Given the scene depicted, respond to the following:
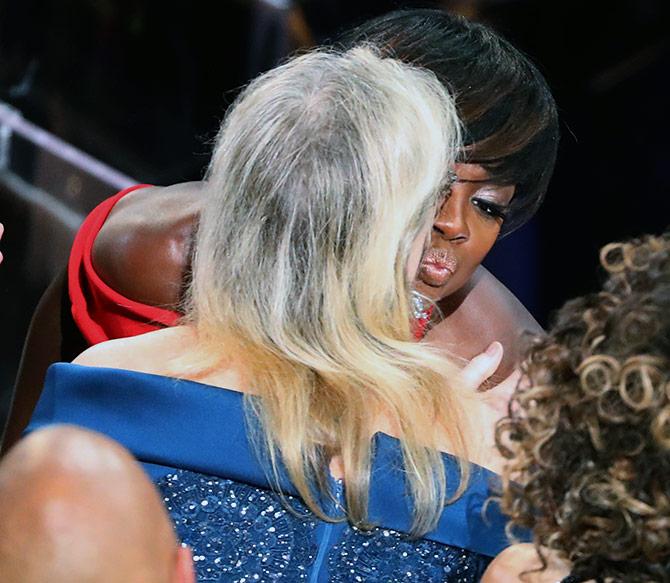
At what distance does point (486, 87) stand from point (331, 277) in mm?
480

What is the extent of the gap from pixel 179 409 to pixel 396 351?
23cm

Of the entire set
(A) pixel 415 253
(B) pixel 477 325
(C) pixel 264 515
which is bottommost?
(B) pixel 477 325

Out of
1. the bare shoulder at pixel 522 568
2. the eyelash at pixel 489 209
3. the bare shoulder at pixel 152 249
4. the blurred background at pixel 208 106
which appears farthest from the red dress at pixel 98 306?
the bare shoulder at pixel 522 568

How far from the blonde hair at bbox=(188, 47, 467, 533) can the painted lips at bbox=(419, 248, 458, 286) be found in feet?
1.05

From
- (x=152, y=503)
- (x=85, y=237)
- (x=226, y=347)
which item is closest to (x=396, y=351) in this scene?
(x=226, y=347)

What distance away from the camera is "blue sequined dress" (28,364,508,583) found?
1324 mm

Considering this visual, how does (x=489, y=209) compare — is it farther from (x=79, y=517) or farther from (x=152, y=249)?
(x=79, y=517)

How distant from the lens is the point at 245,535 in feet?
4.36

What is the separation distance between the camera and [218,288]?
4.65 ft

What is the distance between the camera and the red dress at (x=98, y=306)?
1.83 m

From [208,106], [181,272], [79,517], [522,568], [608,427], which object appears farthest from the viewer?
[208,106]

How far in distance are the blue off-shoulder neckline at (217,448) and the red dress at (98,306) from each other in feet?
1.39

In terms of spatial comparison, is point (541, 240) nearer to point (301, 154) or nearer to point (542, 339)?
point (301, 154)

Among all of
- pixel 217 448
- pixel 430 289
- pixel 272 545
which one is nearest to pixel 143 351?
pixel 217 448
